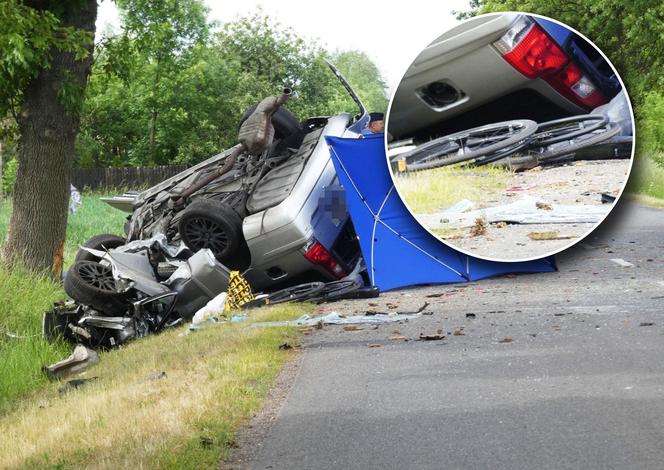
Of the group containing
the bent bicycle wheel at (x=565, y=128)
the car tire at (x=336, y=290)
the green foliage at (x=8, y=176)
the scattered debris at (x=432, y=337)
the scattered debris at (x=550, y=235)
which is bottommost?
the green foliage at (x=8, y=176)

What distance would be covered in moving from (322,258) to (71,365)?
11.3ft

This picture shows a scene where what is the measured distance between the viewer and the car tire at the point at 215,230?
13.4 meters

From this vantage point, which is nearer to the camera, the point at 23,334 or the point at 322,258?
the point at 23,334

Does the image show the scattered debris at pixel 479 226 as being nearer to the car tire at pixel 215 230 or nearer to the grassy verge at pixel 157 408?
the grassy verge at pixel 157 408

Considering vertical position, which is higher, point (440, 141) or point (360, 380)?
point (440, 141)

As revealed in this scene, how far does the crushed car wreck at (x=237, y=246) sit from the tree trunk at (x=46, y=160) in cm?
116

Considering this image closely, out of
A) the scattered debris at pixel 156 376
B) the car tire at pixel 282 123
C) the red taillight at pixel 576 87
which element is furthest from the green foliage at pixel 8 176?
the red taillight at pixel 576 87

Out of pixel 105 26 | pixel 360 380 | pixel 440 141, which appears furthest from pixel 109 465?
pixel 105 26

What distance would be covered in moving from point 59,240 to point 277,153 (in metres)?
3.56

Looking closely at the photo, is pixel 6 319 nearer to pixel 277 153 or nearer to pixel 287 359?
pixel 277 153

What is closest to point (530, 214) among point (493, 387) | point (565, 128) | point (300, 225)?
point (565, 128)

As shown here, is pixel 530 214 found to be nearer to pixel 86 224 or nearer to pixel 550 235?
pixel 550 235

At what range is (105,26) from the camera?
80.8 m

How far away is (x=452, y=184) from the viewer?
973 centimetres
